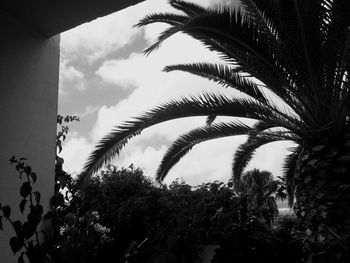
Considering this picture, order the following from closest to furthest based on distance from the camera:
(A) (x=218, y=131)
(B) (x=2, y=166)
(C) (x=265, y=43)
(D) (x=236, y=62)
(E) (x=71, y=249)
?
(B) (x=2, y=166) < (E) (x=71, y=249) < (C) (x=265, y=43) < (D) (x=236, y=62) < (A) (x=218, y=131)

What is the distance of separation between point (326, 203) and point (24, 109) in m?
3.76

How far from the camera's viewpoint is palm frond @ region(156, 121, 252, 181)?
5.77 meters

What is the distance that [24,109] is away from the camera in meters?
2.20

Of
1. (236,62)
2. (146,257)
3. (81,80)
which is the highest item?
(236,62)

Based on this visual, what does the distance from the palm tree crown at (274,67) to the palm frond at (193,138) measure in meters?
0.04

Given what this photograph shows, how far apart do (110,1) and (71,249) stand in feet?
5.07

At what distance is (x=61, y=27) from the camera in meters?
2.38

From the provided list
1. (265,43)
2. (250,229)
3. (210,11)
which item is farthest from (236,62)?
(250,229)

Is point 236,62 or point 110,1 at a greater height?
point 236,62

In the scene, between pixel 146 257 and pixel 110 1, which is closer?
pixel 110 1

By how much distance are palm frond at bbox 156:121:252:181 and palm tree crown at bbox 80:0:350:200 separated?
0.04 metres

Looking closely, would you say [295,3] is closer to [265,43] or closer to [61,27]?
[265,43]

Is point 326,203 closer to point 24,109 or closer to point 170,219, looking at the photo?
point 170,219

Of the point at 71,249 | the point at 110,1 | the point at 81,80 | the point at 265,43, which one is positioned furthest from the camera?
the point at 265,43
